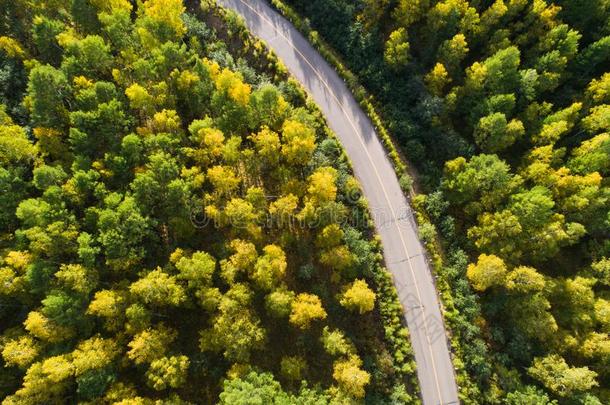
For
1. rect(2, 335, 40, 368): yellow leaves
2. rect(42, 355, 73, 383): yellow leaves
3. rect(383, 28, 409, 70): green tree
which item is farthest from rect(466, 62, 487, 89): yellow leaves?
rect(2, 335, 40, 368): yellow leaves

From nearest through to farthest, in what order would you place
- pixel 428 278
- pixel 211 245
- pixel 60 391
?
pixel 60 391 < pixel 211 245 < pixel 428 278

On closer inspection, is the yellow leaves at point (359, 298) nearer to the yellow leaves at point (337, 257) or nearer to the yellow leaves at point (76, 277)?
the yellow leaves at point (337, 257)

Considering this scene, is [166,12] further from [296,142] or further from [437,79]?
[437,79]

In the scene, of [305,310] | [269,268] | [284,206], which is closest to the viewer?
[269,268]

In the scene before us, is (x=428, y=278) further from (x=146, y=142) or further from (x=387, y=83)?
(x=146, y=142)

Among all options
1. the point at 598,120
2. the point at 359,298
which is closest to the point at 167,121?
the point at 359,298

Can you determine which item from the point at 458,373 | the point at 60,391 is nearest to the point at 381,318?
the point at 458,373

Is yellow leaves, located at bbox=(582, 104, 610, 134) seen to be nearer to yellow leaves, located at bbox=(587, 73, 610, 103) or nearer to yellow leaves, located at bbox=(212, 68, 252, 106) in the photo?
yellow leaves, located at bbox=(587, 73, 610, 103)
